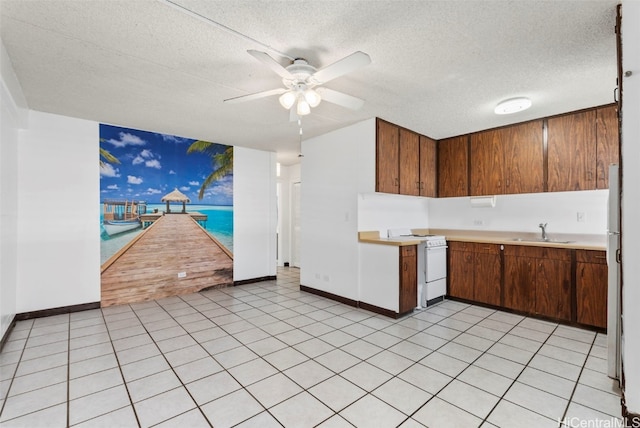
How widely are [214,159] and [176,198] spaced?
0.93 m

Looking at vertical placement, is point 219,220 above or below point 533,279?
above

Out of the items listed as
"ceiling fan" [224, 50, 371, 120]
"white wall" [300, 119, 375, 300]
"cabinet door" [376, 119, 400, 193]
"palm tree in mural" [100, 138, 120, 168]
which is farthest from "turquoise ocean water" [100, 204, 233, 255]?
"ceiling fan" [224, 50, 371, 120]

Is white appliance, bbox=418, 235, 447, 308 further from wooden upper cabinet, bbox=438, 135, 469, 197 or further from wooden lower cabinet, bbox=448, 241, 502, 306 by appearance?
wooden upper cabinet, bbox=438, 135, 469, 197

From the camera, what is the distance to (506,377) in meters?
2.31

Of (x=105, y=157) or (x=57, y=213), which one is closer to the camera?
(x=57, y=213)

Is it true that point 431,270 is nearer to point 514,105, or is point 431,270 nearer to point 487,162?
point 487,162

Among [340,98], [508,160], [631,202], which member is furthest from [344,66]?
[508,160]

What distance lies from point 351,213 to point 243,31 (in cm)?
268

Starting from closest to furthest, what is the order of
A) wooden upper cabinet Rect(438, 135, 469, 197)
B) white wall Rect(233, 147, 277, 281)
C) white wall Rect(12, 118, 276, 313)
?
white wall Rect(12, 118, 276, 313), wooden upper cabinet Rect(438, 135, 469, 197), white wall Rect(233, 147, 277, 281)

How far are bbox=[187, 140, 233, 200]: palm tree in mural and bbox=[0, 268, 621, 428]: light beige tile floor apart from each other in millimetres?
2325

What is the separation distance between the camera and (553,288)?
11.5 feet

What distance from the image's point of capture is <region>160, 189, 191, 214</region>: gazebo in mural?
4688 millimetres

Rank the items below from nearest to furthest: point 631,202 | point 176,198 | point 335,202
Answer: point 631,202 → point 335,202 → point 176,198

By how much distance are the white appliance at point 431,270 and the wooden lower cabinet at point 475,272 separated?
0.13 meters
